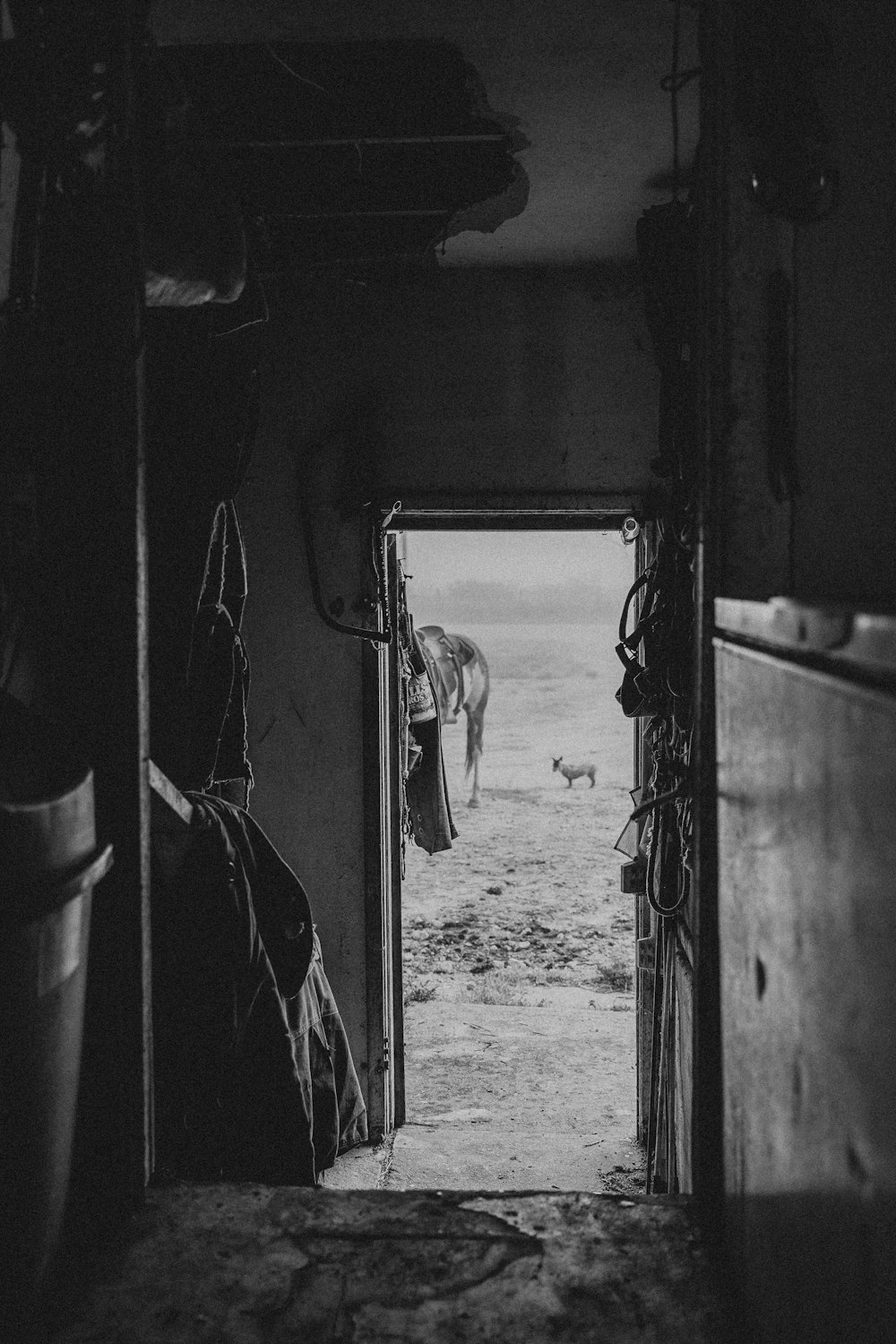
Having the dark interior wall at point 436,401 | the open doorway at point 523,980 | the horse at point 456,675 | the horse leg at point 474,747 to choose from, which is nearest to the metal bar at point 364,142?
the dark interior wall at point 436,401

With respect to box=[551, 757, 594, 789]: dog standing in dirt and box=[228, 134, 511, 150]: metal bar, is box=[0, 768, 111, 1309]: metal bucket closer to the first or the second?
box=[228, 134, 511, 150]: metal bar

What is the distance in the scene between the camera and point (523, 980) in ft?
21.1

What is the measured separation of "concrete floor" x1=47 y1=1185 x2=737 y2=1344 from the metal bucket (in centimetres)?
19

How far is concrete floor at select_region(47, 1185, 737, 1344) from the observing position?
1.33 metres


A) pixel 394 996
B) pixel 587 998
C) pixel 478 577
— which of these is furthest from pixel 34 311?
pixel 478 577

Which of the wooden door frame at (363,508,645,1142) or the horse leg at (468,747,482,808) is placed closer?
the wooden door frame at (363,508,645,1142)

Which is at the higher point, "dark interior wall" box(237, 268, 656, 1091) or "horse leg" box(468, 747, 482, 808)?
"dark interior wall" box(237, 268, 656, 1091)

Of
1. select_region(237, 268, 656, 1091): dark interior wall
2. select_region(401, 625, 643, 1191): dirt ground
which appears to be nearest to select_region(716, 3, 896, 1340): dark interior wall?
select_region(237, 268, 656, 1091): dark interior wall

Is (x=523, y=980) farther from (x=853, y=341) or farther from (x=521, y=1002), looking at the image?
(x=853, y=341)

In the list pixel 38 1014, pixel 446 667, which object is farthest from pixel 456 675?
pixel 38 1014

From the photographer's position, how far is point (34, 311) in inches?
66.4

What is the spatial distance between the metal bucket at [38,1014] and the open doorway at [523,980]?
2.91 metres

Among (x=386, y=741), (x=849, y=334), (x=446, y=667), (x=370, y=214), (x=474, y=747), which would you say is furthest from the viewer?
(x=474, y=747)

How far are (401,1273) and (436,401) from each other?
3.18m
